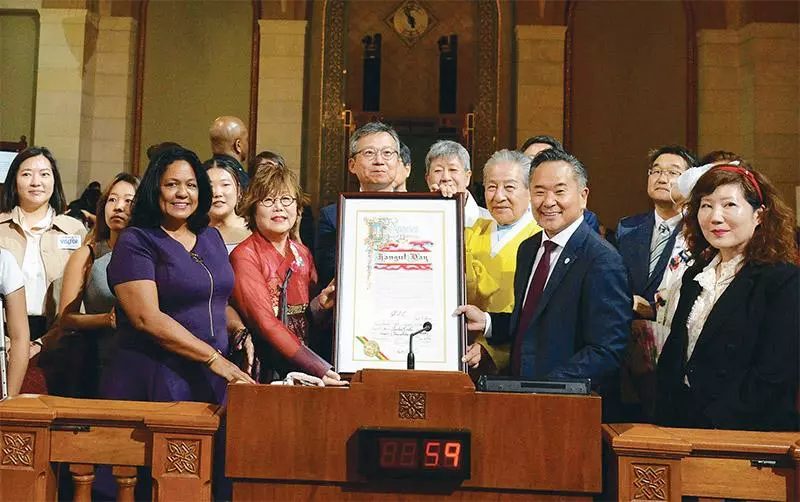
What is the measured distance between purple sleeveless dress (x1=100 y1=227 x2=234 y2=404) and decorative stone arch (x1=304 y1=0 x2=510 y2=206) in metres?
6.35

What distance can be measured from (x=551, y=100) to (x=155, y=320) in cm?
704

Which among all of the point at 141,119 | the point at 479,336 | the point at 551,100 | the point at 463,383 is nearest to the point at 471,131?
the point at 551,100

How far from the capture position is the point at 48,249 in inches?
155

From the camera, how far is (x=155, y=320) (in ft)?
8.38

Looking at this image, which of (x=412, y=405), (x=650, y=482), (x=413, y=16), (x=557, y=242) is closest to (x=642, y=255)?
(x=557, y=242)

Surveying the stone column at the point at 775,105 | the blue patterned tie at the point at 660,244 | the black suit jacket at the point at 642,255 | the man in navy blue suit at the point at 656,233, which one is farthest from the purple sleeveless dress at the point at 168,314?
the stone column at the point at 775,105

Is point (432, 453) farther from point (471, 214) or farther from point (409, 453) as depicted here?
point (471, 214)

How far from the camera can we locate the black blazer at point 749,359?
7.25ft

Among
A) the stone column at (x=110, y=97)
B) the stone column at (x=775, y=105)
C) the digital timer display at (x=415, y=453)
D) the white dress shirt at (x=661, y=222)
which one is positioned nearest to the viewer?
the digital timer display at (x=415, y=453)

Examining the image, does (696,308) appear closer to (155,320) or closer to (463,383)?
(463,383)

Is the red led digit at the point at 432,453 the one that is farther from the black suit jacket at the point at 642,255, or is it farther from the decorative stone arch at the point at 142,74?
the decorative stone arch at the point at 142,74

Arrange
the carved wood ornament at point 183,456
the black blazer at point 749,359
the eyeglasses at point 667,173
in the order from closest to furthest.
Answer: the carved wood ornament at point 183,456 → the black blazer at point 749,359 → the eyeglasses at point 667,173

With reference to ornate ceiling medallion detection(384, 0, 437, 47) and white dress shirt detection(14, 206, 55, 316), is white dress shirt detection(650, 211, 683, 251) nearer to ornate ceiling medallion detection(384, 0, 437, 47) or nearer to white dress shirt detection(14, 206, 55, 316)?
white dress shirt detection(14, 206, 55, 316)

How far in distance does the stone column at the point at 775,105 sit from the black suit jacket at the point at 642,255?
522cm
